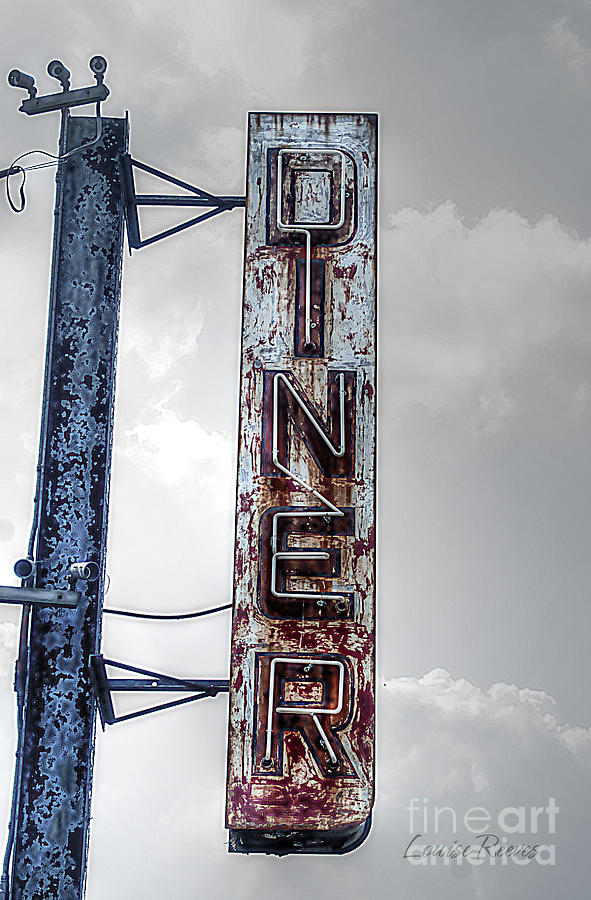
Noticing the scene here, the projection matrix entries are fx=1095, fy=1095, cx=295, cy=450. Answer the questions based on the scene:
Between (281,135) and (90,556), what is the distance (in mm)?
3458

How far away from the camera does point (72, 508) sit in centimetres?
755

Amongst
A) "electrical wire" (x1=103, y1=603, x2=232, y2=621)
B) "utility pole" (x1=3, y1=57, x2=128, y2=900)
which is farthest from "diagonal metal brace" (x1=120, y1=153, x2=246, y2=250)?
"electrical wire" (x1=103, y1=603, x2=232, y2=621)

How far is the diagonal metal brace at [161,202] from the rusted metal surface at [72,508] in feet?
0.71

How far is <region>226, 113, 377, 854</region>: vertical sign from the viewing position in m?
7.19

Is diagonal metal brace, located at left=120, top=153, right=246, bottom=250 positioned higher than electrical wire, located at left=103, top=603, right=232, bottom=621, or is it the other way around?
diagonal metal brace, located at left=120, top=153, right=246, bottom=250

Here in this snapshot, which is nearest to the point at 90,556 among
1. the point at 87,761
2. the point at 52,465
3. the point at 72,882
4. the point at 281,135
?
the point at 52,465

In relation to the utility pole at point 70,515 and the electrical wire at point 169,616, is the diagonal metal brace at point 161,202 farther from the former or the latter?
the electrical wire at point 169,616

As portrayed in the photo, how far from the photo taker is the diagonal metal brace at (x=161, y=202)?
8.34m

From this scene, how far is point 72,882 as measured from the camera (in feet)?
23.5

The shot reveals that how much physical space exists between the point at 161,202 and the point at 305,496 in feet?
9.06

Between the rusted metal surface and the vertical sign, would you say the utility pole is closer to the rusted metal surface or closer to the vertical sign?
the rusted metal surface

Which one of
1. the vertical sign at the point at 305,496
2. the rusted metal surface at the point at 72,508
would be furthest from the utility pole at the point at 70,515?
the vertical sign at the point at 305,496

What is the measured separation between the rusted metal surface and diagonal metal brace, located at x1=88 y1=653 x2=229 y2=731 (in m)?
0.09

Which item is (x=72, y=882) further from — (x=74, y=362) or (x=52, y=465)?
(x=74, y=362)
